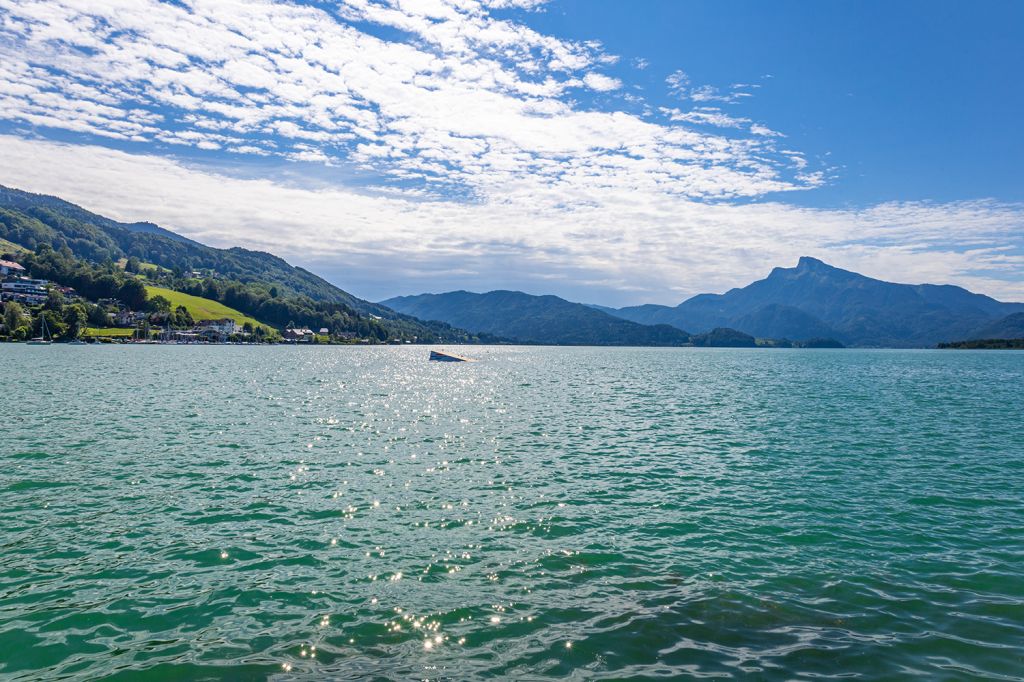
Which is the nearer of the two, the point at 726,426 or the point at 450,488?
the point at 450,488

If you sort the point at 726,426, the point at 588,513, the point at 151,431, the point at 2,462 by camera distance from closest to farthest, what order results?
1. the point at 588,513
2. the point at 2,462
3. the point at 151,431
4. the point at 726,426

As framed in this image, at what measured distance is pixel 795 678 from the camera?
555 inches

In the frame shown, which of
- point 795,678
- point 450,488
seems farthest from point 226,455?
point 795,678

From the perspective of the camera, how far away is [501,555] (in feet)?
73.9

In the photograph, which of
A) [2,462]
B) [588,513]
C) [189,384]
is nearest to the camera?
[588,513]

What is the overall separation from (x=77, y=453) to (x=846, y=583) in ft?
154

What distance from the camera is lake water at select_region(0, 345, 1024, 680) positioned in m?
15.2

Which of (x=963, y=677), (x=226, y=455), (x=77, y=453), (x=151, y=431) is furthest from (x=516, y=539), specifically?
(x=151, y=431)

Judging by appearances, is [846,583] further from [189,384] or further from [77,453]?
[189,384]

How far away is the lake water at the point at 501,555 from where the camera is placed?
598 inches

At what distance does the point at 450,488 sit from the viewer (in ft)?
107

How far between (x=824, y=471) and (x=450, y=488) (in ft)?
87.4

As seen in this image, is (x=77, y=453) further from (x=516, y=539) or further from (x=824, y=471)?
(x=824, y=471)

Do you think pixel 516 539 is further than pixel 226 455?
No
